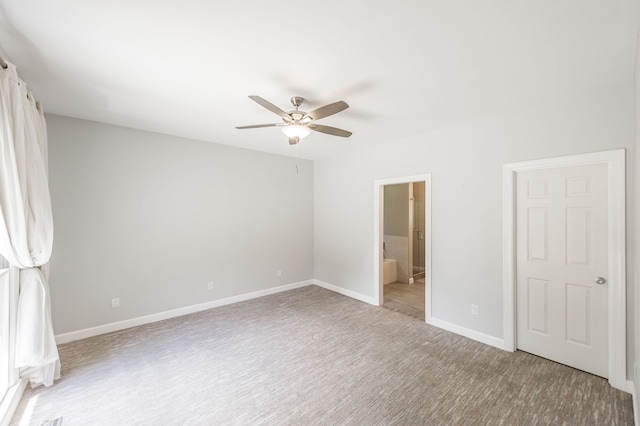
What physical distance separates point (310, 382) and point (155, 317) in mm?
2685

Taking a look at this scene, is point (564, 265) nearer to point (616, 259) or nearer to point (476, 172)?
point (616, 259)

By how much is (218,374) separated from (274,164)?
11.8 ft

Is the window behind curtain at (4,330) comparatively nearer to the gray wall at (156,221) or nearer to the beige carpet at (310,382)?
the beige carpet at (310,382)

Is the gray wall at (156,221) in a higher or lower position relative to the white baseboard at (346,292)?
higher

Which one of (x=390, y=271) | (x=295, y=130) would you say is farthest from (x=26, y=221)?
(x=390, y=271)

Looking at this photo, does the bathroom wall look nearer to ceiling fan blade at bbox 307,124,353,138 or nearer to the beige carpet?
the beige carpet

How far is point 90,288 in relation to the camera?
10.9 ft

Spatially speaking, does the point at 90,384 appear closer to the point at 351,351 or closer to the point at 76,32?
the point at 351,351

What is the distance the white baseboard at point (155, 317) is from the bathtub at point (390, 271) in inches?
83.4

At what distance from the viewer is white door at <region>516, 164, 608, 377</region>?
2.46m

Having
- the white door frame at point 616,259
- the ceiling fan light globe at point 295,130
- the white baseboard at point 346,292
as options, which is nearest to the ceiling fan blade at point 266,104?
the ceiling fan light globe at point 295,130

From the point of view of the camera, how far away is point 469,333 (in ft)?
10.8

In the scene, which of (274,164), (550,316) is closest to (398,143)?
(274,164)

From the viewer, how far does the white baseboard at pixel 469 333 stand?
9.98 feet
